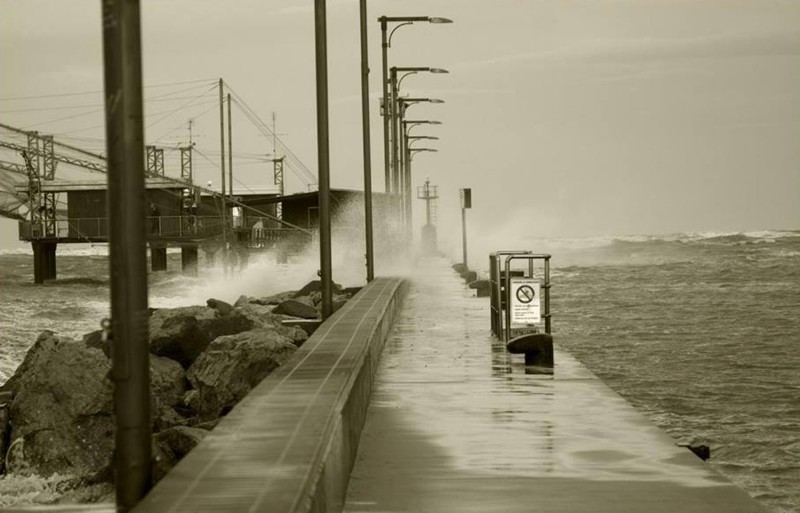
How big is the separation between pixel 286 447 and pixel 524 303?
12.1m

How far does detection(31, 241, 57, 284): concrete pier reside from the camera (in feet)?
395

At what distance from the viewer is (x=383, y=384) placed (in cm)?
1898

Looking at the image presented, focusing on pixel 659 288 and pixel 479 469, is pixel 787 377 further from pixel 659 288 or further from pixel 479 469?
pixel 659 288

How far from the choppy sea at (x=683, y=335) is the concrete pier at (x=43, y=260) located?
1.07 m

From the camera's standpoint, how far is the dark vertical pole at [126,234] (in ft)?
26.3

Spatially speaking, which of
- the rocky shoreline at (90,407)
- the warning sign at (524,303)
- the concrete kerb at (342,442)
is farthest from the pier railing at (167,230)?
the concrete kerb at (342,442)

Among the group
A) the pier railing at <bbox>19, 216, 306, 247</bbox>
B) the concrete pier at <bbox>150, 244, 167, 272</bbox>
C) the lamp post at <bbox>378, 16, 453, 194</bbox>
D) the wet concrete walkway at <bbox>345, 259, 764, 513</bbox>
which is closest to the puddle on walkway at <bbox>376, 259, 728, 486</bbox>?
the wet concrete walkway at <bbox>345, 259, 764, 513</bbox>

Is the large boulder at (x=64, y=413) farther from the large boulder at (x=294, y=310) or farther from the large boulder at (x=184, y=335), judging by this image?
the large boulder at (x=294, y=310)

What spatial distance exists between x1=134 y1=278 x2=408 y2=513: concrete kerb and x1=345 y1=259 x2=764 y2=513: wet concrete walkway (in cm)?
40

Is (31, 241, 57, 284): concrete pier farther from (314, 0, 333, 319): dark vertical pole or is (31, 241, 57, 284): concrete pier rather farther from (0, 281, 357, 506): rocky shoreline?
A: (0, 281, 357, 506): rocky shoreline

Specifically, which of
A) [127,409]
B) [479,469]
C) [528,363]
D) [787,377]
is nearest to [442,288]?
[787,377]

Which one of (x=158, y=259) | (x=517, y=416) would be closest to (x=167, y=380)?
(x=517, y=416)

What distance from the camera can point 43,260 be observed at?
4791 inches

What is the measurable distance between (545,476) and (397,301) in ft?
71.6
